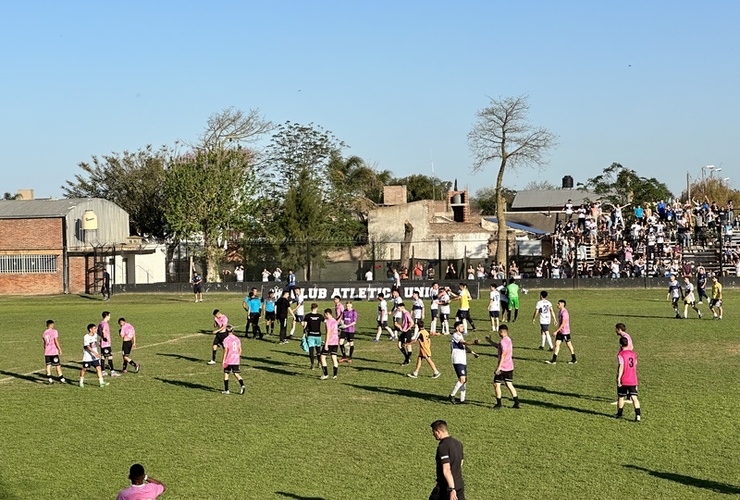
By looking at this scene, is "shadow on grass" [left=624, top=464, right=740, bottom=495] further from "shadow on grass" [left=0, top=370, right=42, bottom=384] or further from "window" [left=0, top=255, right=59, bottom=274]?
"window" [left=0, top=255, right=59, bottom=274]

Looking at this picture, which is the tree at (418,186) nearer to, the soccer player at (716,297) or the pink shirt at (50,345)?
the soccer player at (716,297)

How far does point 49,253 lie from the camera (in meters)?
60.5

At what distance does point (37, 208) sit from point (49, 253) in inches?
168

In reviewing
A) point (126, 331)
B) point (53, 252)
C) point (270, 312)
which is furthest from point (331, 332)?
point (53, 252)

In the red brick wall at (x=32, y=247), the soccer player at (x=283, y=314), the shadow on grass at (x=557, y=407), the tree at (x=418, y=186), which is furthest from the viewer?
the tree at (x=418, y=186)

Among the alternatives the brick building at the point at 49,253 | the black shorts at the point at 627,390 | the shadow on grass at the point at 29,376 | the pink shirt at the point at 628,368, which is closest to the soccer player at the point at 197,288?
the brick building at the point at 49,253

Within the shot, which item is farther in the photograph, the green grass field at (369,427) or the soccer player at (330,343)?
the soccer player at (330,343)

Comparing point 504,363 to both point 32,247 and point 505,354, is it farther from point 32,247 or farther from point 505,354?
point 32,247

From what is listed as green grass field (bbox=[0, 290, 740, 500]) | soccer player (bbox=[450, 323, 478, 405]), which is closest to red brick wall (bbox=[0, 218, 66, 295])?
green grass field (bbox=[0, 290, 740, 500])

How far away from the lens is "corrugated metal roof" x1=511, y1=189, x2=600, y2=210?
364ft

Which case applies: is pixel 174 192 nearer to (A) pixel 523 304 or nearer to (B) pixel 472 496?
(A) pixel 523 304

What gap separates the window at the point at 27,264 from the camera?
60469 millimetres

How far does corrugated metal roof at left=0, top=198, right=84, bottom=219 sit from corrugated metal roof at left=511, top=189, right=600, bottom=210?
Result: 63.8m

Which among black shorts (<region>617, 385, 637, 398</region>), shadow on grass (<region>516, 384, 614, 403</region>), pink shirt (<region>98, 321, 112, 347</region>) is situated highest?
pink shirt (<region>98, 321, 112, 347</region>)
